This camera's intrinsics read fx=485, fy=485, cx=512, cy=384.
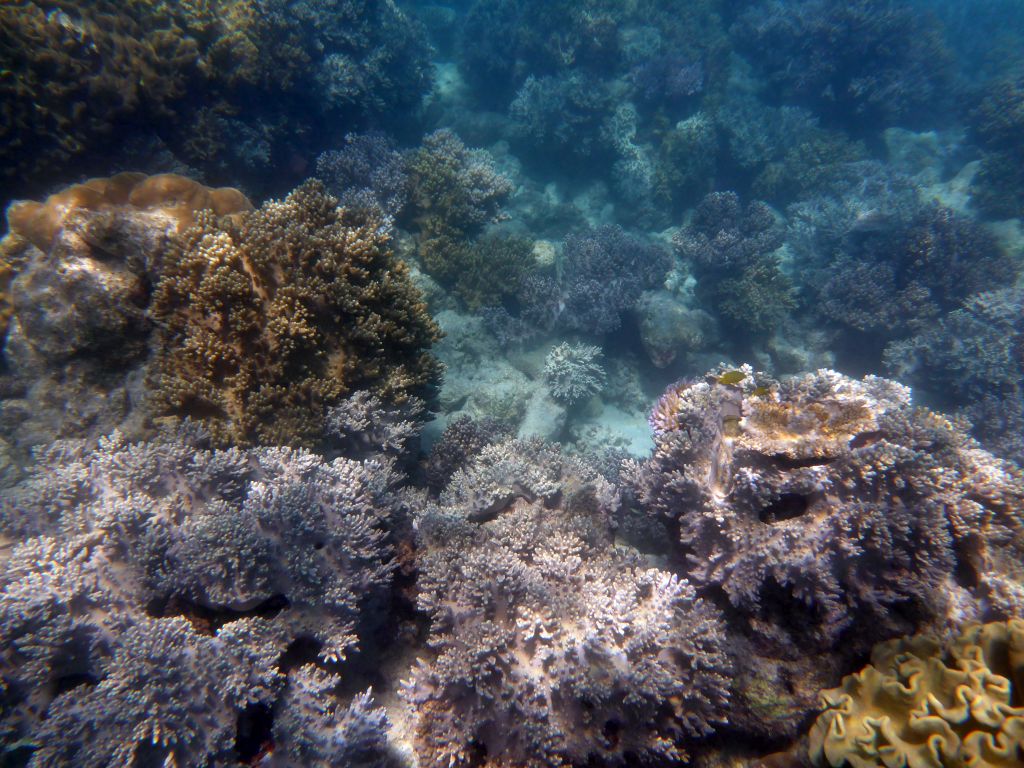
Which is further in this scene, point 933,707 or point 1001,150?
point 1001,150

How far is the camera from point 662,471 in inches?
156

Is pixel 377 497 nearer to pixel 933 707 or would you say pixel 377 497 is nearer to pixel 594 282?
pixel 933 707

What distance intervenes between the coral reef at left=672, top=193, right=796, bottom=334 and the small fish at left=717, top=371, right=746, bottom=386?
7.76 m

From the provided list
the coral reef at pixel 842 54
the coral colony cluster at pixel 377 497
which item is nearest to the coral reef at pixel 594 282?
the coral colony cluster at pixel 377 497

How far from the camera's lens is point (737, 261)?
1173 cm

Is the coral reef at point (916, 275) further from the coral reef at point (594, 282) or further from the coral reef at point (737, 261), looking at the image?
the coral reef at point (594, 282)

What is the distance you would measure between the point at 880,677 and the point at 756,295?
9681 mm

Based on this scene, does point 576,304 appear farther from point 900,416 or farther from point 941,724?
point 941,724

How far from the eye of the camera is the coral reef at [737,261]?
36.3ft

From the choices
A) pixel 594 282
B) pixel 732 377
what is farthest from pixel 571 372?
pixel 732 377

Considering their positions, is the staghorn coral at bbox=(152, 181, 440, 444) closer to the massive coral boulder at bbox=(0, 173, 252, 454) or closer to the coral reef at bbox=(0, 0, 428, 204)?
the massive coral boulder at bbox=(0, 173, 252, 454)

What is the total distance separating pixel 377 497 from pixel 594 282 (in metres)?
7.43

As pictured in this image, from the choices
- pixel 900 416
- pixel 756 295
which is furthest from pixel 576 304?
pixel 900 416

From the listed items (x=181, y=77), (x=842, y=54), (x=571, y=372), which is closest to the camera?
(x=181, y=77)
